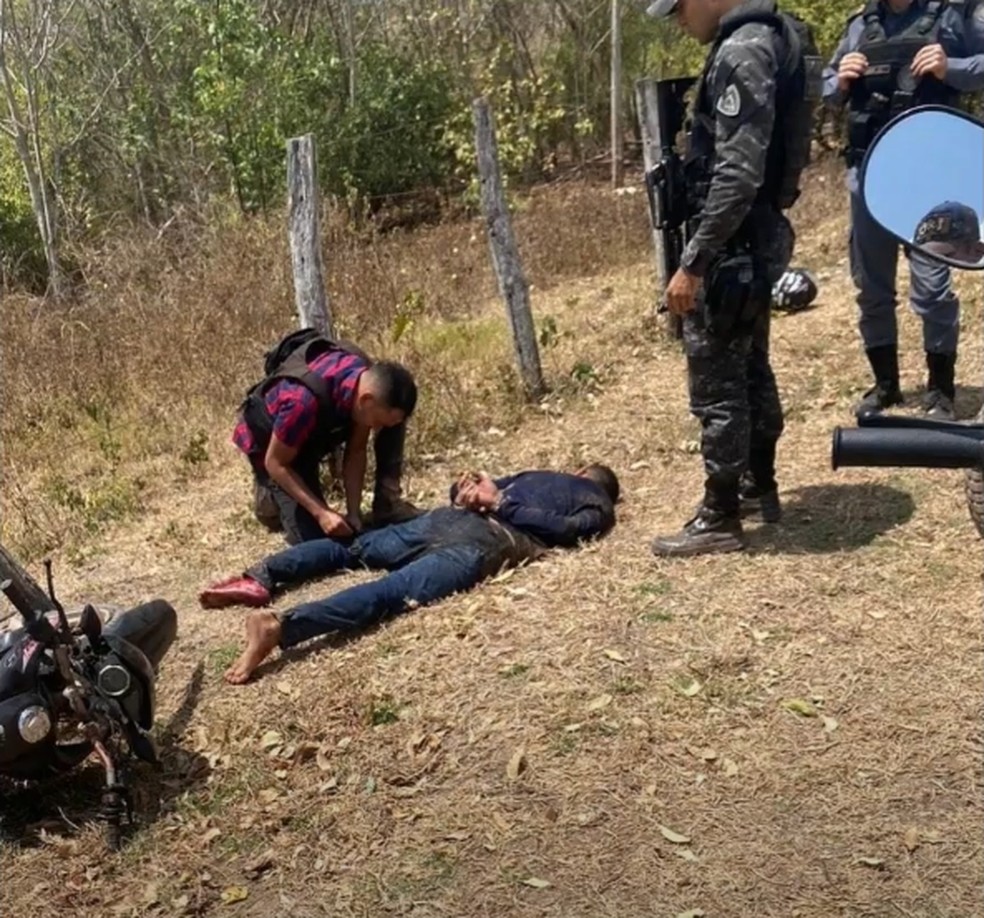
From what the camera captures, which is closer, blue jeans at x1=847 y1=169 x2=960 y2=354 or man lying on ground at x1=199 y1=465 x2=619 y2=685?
man lying on ground at x1=199 y1=465 x2=619 y2=685

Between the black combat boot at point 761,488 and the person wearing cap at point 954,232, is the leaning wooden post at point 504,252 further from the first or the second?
the person wearing cap at point 954,232

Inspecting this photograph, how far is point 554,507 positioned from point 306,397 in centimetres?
108

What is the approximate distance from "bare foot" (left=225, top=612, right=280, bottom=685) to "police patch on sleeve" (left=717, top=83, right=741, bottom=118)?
7.23 ft

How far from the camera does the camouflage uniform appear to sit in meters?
3.80

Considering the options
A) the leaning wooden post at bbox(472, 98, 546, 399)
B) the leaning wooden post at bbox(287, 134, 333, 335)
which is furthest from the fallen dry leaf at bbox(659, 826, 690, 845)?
the leaning wooden post at bbox(472, 98, 546, 399)

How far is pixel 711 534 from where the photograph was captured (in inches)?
173

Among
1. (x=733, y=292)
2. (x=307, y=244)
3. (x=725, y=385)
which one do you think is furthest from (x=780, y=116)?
(x=307, y=244)

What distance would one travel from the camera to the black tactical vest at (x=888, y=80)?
4988 millimetres

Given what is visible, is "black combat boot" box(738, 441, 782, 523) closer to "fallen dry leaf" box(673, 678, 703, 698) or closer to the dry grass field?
the dry grass field

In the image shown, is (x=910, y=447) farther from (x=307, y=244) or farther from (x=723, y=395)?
(x=307, y=244)

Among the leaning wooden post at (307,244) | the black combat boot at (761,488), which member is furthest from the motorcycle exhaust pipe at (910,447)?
the leaning wooden post at (307,244)

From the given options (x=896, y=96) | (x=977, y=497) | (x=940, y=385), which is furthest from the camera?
(x=940, y=385)

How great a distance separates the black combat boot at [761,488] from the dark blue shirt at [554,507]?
573 mm

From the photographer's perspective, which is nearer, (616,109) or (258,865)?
(258,865)
